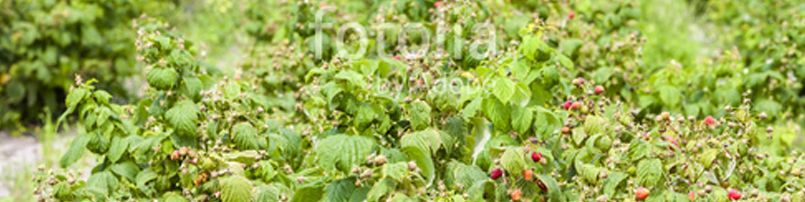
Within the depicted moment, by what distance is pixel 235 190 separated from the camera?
2.88 metres

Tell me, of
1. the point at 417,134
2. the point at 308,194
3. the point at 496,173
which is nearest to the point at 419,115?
the point at 417,134

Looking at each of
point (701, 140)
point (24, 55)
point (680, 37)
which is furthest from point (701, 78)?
point (24, 55)

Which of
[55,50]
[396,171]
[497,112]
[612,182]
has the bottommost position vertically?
[612,182]

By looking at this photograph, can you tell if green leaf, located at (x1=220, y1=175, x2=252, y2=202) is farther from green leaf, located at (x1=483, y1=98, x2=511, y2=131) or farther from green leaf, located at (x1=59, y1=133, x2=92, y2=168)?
green leaf, located at (x1=59, y1=133, x2=92, y2=168)

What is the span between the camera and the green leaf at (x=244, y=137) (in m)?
3.33

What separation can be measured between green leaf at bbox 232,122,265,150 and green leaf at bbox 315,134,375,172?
18.5 inches

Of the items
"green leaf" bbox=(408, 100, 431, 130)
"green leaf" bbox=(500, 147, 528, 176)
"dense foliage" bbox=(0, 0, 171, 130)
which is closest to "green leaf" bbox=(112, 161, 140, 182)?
"green leaf" bbox=(408, 100, 431, 130)

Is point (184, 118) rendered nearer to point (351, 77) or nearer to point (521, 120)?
point (351, 77)

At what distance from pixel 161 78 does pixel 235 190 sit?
880 millimetres

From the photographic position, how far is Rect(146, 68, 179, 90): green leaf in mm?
3592

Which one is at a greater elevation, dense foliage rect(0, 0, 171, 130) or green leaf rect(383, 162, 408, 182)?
dense foliage rect(0, 0, 171, 130)

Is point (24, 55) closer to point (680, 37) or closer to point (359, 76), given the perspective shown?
point (359, 76)

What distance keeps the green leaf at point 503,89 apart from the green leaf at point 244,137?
81 cm

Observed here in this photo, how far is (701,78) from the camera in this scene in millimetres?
5008
